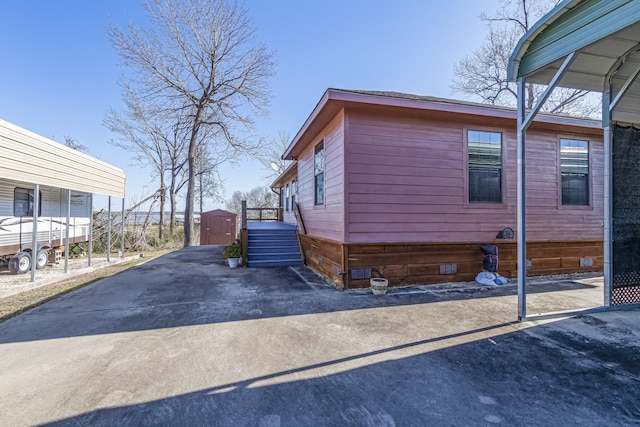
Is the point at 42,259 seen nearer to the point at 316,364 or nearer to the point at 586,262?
the point at 316,364

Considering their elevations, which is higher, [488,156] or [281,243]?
[488,156]

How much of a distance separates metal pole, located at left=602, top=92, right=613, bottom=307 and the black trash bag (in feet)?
5.97

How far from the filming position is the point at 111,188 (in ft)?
32.9

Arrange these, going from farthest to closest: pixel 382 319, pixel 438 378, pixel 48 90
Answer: pixel 48 90, pixel 382 319, pixel 438 378

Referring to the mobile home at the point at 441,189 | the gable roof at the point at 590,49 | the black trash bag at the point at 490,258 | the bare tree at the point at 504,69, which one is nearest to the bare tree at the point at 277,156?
the bare tree at the point at 504,69

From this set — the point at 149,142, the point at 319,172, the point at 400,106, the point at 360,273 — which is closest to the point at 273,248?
the point at 319,172

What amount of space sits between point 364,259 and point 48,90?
14.4 m

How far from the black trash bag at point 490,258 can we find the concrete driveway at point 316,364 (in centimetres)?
117

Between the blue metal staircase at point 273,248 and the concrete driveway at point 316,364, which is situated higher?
the blue metal staircase at point 273,248

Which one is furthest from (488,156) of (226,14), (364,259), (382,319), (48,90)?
(48,90)

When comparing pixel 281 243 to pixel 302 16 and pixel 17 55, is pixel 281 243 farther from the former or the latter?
A: pixel 17 55

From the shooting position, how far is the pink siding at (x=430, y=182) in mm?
5328

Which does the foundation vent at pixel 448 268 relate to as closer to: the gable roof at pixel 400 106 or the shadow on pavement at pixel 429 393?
the shadow on pavement at pixel 429 393

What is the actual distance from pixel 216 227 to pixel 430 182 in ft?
46.4
